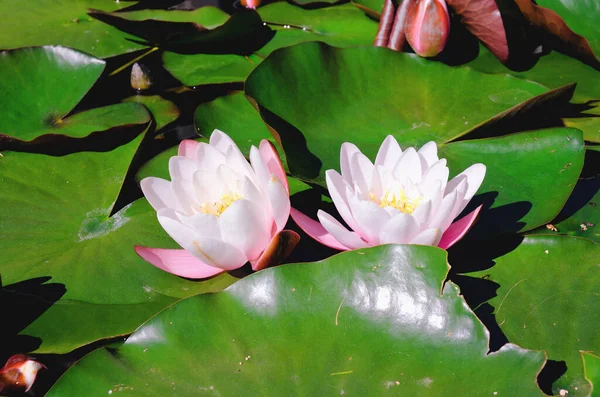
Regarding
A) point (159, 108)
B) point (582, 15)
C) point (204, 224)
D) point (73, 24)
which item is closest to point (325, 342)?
point (204, 224)

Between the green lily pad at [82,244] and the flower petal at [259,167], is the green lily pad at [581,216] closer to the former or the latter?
the flower petal at [259,167]

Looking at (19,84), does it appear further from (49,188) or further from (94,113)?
(49,188)

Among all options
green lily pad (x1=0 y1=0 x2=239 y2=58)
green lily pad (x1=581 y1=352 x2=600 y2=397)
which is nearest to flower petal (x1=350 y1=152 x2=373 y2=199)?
green lily pad (x1=581 y1=352 x2=600 y2=397)

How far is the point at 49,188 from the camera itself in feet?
5.68

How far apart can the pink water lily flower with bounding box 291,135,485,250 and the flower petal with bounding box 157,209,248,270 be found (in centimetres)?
20

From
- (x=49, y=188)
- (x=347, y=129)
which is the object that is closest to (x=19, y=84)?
(x=49, y=188)

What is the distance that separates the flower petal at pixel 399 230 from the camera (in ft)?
4.02

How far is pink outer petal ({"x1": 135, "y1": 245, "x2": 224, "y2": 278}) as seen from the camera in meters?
1.38

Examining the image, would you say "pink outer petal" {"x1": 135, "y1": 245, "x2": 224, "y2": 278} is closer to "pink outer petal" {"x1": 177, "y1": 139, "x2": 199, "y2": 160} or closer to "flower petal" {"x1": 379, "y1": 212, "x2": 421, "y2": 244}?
"pink outer petal" {"x1": 177, "y1": 139, "x2": 199, "y2": 160}

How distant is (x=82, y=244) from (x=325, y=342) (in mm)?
796

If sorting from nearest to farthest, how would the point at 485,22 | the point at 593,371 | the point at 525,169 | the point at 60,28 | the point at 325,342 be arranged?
the point at 593,371 < the point at 325,342 < the point at 525,169 < the point at 485,22 < the point at 60,28

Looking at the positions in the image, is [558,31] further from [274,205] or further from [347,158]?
[274,205]

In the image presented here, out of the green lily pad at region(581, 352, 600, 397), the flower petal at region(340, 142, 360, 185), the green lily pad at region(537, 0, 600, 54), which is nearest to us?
the green lily pad at region(581, 352, 600, 397)

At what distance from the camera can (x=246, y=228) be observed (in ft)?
4.22
